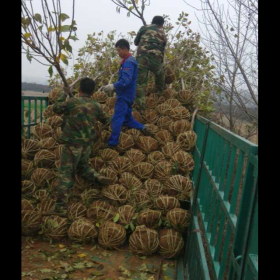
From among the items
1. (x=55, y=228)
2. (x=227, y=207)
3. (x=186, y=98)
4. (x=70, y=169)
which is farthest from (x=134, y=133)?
(x=227, y=207)

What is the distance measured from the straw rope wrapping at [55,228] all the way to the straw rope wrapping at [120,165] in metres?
1.23

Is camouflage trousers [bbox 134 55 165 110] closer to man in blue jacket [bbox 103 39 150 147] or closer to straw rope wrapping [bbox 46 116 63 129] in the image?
man in blue jacket [bbox 103 39 150 147]

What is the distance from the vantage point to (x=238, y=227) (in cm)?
165

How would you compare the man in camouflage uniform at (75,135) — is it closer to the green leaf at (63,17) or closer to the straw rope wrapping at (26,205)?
the straw rope wrapping at (26,205)

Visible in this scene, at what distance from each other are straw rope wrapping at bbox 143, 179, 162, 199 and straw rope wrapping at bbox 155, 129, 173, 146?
126cm

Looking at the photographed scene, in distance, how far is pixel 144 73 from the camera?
6.76m

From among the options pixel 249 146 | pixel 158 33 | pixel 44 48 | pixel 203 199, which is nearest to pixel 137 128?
pixel 158 33

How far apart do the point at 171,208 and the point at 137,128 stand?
6.74 feet

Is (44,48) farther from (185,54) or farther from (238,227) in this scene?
(185,54)

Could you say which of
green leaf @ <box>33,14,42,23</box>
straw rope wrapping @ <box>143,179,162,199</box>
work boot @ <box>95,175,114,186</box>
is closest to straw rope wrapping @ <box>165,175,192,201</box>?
straw rope wrapping @ <box>143,179,162,199</box>

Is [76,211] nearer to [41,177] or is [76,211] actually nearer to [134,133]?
[41,177]

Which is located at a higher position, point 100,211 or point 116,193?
point 116,193

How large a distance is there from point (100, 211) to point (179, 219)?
1.13 m

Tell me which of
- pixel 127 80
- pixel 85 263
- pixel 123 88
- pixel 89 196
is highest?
pixel 127 80
